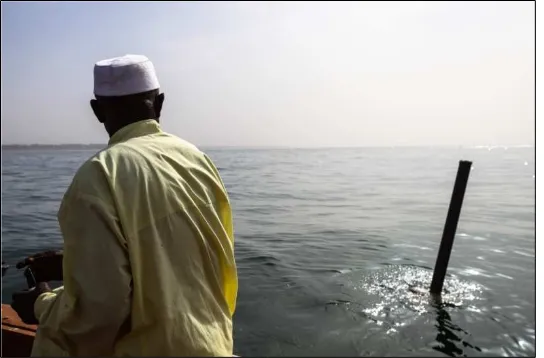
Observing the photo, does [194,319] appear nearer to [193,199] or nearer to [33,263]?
[193,199]

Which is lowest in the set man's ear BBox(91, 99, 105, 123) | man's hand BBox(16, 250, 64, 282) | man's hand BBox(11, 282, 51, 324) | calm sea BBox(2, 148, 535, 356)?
calm sea BBox(2, 148, 535, 356)

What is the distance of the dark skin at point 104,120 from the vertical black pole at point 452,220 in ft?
27.3

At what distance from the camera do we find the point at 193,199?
1.90 metres

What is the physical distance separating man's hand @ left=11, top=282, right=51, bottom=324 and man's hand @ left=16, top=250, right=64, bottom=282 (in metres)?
0.06

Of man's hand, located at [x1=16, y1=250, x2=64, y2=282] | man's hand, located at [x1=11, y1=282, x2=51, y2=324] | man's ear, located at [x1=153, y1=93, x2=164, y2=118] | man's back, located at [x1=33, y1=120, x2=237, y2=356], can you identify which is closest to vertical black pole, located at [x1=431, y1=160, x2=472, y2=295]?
man's ear, located at [x1=153, y1=93, x2=164, y2=118]

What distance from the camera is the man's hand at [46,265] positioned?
2.23 metres

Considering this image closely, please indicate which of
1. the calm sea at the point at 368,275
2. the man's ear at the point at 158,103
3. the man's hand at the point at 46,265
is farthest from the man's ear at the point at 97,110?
the calm sea at the point at 368,275

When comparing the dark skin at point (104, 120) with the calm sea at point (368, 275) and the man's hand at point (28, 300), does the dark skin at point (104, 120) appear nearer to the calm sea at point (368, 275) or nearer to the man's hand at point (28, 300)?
the man's hand at point (28, 300)

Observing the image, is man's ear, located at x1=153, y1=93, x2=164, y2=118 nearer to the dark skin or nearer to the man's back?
the dark skin

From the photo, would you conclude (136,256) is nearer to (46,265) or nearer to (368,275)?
(46,265)

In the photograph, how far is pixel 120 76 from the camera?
6.60ft

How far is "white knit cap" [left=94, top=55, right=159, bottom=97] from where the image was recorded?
201 cm

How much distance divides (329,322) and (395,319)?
1347mm

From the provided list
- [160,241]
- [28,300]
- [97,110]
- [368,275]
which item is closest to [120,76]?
[97,110]
